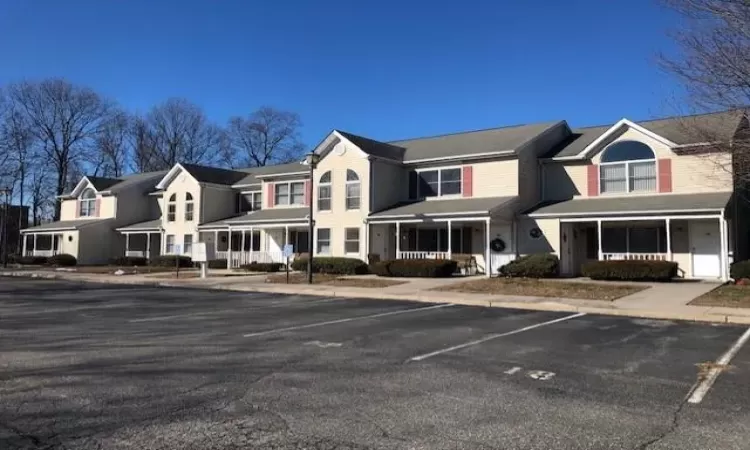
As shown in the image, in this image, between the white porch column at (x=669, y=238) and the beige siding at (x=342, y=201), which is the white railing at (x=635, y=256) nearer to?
the white porch column at (x=669, y=238)

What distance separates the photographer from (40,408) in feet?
18.2

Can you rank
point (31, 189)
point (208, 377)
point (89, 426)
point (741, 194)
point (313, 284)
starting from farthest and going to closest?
point (31, 189) → point (741, 194) → point (313, 284) → point (208, 377) → point (89, 426)

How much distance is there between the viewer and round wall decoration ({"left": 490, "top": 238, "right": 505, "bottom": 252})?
88.3ft

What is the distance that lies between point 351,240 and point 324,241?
1.89 meters

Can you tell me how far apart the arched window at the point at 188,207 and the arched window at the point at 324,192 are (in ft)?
39.7

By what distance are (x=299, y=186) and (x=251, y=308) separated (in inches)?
A: 819

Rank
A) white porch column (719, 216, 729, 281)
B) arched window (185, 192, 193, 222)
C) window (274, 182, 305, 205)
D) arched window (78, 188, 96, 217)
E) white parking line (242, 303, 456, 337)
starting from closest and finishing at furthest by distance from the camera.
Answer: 1. white parking line (242, 303, 456, 337)
2. white porch column (719, 216, 729, 281)
3. window (274, 182, 305, 205)
4. arched window (185, 192, 193, 222)
5. arched window (78, 188, 96, 217)

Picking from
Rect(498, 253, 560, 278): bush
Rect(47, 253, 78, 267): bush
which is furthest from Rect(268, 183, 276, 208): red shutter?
Rect(498, 253, 560, 278): bush

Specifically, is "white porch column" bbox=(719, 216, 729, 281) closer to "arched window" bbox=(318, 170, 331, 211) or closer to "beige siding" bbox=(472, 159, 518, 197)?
"beige siding" bbox=(472, 159, 518, 197)

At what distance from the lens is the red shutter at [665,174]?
24.6 m

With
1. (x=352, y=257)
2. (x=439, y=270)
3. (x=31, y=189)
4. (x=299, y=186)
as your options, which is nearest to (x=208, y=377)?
(x=439, y=270)

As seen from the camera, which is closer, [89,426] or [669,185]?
[89,426]

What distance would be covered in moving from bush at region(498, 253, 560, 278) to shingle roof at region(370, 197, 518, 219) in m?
2.49

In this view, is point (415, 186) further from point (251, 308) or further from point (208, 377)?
point (208, 377)
